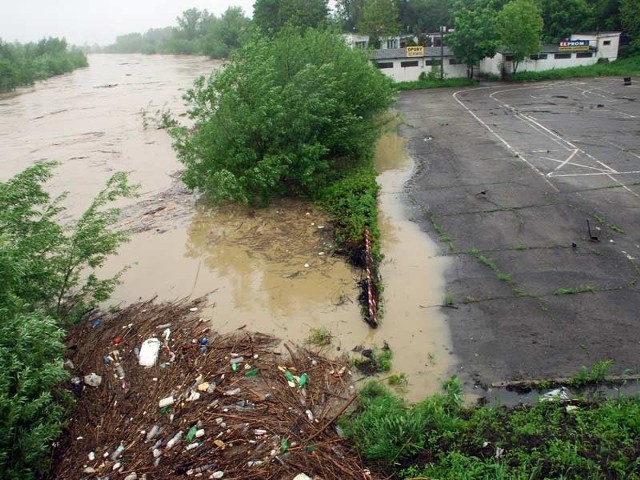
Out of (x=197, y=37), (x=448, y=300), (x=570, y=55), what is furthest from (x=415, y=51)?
(x=197, y=37)

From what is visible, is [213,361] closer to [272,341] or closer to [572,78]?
[272,341]

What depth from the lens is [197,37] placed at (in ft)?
270

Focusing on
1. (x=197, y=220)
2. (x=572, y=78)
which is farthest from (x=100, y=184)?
(x=572, y=78)

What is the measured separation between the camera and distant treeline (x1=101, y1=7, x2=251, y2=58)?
59.8 m

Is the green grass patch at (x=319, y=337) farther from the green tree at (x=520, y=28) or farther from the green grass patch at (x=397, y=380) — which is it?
the green tree at (x=520, y=28)

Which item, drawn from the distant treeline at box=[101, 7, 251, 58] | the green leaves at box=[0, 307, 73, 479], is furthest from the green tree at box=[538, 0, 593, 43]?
the green leaves at box=[0, 307, 73, 479]

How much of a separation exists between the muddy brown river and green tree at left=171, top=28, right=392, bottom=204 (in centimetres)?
84

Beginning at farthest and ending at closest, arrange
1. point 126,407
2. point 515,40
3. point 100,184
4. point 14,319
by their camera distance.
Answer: point 515,40
point 100,184
point 126,407
point 14,319

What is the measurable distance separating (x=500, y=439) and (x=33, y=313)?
5.96m

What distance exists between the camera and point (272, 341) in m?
7.81

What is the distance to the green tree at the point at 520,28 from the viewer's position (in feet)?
97.6

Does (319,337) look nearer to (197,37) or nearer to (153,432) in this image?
(153,432)

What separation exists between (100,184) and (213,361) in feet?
35.2

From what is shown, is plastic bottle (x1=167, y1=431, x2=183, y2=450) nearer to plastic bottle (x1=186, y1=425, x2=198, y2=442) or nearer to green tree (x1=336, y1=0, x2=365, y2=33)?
plastic bottle (x1=186, y1=425, x2=198, y2=442)
